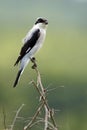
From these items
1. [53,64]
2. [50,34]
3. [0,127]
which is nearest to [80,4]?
[50,34]

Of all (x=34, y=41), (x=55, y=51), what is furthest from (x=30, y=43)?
(x=55, y=51)

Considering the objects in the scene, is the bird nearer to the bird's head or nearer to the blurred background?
the bird's head

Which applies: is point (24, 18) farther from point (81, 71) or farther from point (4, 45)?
point (81, 71)

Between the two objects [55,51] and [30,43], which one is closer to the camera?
[30,43]

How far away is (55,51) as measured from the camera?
657 inches

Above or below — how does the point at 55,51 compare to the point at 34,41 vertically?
below

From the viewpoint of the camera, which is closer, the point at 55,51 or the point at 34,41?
the point at 34,41

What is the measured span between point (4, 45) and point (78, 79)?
8.63 ft

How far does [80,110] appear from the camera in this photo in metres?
Answer: 13.1

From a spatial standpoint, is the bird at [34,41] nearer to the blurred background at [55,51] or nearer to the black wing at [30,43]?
the black wing at [30,43]

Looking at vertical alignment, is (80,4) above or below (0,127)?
below

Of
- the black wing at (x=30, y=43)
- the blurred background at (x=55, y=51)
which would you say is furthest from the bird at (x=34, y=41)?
the blurred background at (x=55, y=51)

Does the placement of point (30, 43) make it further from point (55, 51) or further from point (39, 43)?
point (55, 51)

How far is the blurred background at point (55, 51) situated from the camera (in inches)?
492
